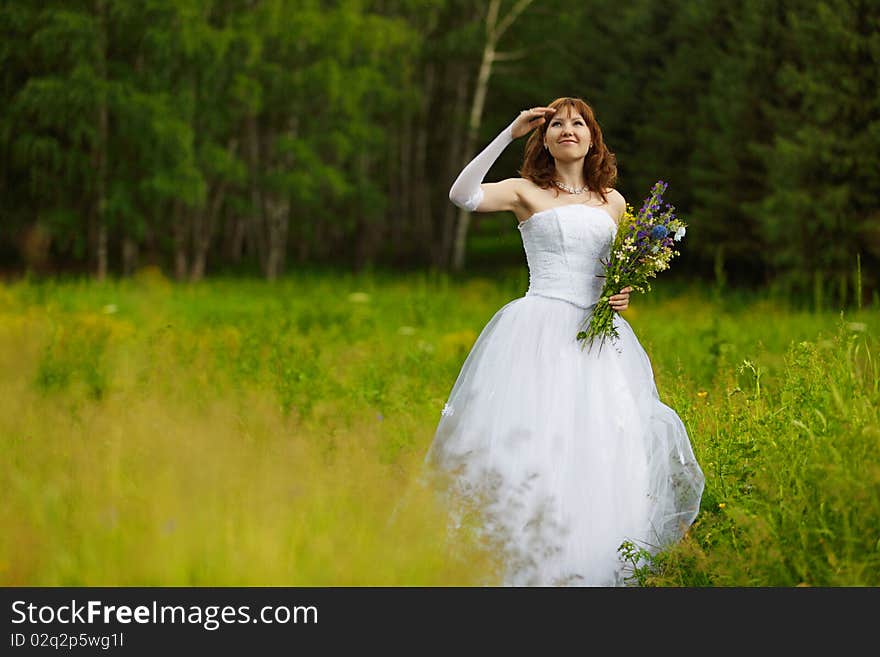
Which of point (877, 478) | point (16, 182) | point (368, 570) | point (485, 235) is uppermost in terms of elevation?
point (877, 478)

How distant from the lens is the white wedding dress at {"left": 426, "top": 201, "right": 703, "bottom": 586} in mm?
4680

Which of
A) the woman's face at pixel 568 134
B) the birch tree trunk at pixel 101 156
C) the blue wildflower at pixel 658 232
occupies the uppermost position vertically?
the woman's face at pixel 568 134

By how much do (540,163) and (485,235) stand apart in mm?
46963

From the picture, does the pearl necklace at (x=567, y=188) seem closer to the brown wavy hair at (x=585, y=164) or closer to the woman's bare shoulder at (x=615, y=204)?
the brown wavy hair at (x=585, y=164)

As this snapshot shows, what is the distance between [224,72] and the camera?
73.7 feet

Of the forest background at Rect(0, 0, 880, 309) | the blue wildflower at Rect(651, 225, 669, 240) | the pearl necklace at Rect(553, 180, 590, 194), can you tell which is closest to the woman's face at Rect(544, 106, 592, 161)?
the pearl necklace at Rect(553, 180, 590, 194)

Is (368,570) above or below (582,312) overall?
below

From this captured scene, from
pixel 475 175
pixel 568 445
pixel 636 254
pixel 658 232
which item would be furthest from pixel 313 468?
pixel 658 232

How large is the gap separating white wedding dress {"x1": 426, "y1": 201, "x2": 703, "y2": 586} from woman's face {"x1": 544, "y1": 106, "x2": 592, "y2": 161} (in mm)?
253

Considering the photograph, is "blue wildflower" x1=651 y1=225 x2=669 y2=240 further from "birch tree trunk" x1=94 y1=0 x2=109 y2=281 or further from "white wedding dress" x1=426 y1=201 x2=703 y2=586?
"birch tree trunk" x1=94 y1=0 x2=109 y2=281

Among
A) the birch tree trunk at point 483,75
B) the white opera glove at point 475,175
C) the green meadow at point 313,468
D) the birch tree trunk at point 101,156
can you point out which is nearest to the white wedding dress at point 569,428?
the green meadow at point 313,468

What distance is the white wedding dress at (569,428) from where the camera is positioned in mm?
4680
